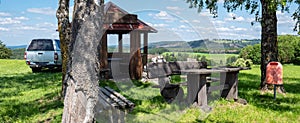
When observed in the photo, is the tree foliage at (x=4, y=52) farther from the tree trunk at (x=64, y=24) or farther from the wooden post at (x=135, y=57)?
the tree trunk at (x=64, y=24)

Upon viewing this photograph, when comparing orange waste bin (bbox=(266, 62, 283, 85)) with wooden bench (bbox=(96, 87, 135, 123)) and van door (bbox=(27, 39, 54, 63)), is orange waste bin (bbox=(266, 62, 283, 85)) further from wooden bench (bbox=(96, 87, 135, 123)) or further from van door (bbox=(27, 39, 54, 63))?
van door (bbox=(27, 39, 54, 63))

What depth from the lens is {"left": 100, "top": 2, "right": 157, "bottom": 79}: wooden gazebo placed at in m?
10.5

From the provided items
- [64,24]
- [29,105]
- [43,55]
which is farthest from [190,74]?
[43,55]

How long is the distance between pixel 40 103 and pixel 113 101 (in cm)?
308

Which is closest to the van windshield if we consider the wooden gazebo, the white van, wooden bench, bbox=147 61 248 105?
the white van

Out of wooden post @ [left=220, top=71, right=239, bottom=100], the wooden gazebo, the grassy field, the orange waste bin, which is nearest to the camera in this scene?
the grassy field

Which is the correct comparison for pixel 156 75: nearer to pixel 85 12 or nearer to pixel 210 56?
pixel 210 56

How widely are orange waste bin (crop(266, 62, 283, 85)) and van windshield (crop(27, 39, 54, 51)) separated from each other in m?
11.3

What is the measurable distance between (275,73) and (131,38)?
20.3 ft

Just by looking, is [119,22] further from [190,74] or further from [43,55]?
[43,55]

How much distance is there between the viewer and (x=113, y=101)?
13.9ft

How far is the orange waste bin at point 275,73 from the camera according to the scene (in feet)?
20.9

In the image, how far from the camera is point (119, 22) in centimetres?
1055

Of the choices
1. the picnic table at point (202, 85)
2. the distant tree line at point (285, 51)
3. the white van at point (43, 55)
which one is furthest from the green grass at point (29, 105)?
the distant tree line at point (285, 51)
